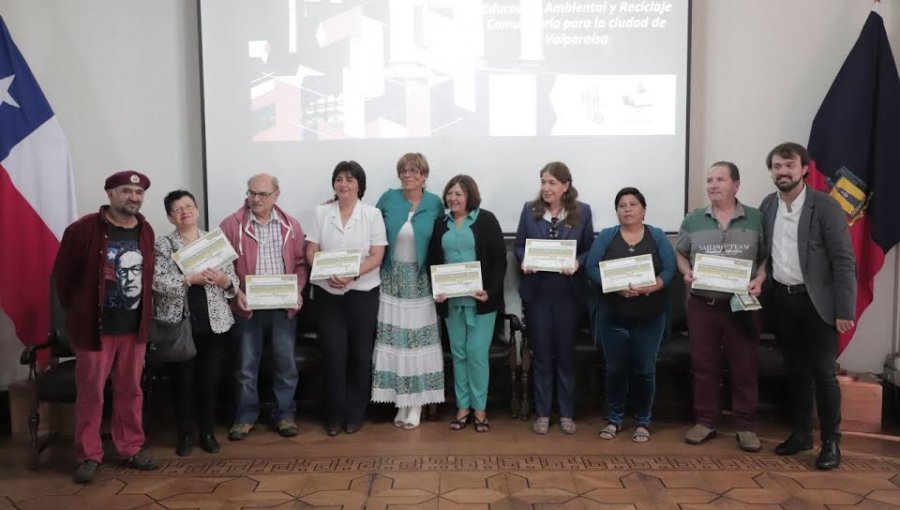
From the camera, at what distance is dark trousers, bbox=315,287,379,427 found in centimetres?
357

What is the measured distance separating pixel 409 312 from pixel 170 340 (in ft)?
4.14

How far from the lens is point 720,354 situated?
3408mm

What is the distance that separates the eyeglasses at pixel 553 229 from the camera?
3.56 m

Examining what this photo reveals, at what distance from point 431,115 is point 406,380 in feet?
5.56

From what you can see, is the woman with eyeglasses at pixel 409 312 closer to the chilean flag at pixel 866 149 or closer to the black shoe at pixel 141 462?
the black shoe at pixel 141 462

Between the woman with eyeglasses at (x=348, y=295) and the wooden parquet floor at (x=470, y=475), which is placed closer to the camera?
the wooden parquet floor at (x=470, y=475)

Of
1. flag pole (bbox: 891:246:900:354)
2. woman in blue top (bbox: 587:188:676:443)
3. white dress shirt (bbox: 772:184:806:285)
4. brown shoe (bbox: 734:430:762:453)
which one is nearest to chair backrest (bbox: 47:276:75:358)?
woman in blue top (bbox: 587:188:676:443)

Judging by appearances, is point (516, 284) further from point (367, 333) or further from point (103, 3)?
point (103, 3)

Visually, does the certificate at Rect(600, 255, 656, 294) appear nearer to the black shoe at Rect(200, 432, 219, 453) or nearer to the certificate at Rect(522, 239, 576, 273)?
the certificate at Rect(522, 239, 576, 273)

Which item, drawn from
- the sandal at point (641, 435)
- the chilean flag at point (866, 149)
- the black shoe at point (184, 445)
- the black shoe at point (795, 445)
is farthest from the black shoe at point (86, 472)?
the chilean flag at point (866, 149)

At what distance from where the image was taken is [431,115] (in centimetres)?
411

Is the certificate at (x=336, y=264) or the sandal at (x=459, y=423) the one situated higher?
the certificate at (x=336, y=264)

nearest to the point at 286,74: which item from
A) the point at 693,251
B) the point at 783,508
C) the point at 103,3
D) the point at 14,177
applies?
the point at 103,3

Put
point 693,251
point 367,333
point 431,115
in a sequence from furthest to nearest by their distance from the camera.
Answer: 1. point 431,115
2. point 367,333
3. point 693,251
